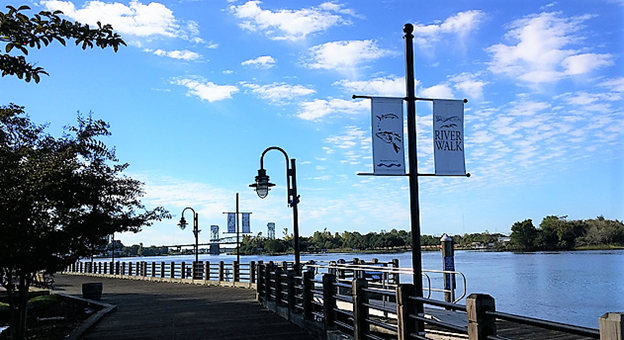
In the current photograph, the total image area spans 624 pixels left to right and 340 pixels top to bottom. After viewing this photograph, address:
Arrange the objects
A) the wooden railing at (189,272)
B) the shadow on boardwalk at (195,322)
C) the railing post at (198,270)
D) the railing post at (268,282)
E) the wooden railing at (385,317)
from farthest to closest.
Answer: the railing post at (198,270), the wooden railing at (189,272), the railing post at (268,282), the shadow on boardwalk at (195,322), the wooden railing at (385,317)

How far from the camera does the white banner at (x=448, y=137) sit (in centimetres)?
1126

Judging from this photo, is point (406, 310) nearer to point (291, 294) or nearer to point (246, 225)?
point (291, 294)

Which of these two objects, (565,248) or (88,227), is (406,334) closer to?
(88,227)

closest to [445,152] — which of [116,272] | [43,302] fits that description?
[43,302]

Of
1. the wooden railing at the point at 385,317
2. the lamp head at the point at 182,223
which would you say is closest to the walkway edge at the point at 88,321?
the wooden railing at the point at 385,317

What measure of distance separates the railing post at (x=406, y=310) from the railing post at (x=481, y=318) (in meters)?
1.93

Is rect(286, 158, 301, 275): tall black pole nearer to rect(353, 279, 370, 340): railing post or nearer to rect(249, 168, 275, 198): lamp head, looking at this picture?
rect(249, 168, 275, 198): lamp head

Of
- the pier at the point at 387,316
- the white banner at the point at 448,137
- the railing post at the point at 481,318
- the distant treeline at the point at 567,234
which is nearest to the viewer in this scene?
the pier at the point at 387,316

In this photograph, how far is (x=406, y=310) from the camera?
799 centimetres

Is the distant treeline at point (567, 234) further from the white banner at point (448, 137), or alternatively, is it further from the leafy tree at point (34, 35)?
the leafy tree at point (34, 35)

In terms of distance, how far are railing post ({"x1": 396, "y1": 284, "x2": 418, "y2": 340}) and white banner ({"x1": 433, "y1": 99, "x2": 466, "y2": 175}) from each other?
3723 mm

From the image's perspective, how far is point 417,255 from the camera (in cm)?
1020

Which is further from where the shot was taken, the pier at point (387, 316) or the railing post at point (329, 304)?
the railing post at point (329, 304)

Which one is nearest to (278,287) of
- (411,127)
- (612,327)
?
(411,127)
